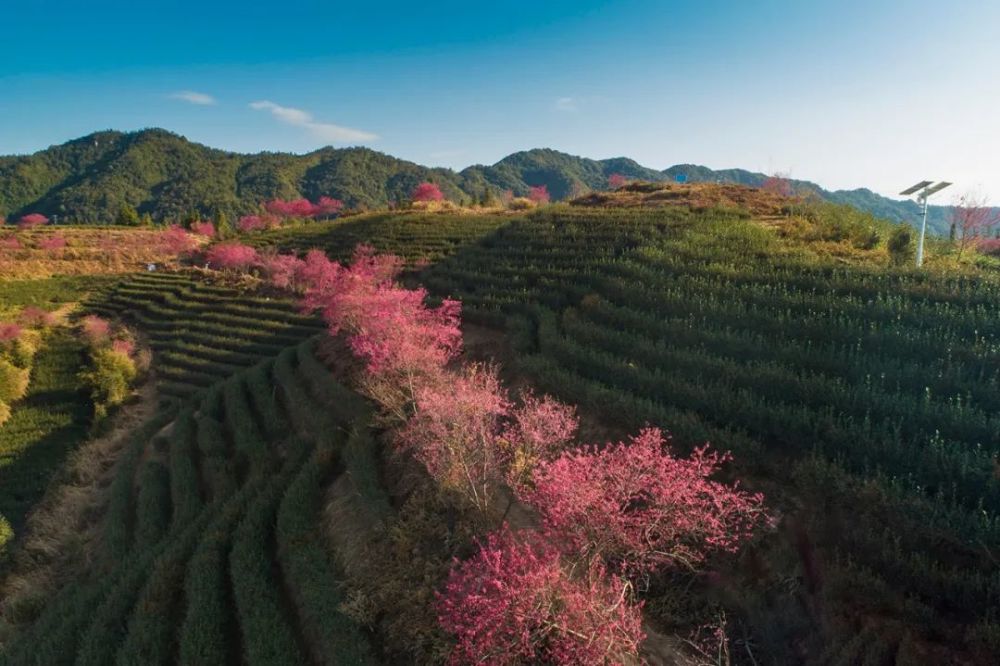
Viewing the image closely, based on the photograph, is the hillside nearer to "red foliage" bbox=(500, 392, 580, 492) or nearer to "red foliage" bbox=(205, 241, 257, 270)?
"red foliage" bbox=(500, 392, 580, 492)

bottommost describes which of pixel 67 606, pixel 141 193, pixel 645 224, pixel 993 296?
pixel 67 606

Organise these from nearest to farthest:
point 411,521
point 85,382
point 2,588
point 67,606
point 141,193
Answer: point 411,521, point 67,606, point 2,588, point 85,382, point 141,193

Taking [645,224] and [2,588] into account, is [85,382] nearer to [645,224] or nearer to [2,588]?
[2,588]

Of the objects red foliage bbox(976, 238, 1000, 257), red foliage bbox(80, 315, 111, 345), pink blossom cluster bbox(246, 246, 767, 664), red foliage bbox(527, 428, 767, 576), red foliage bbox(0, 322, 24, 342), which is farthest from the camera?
red foliage bbox(80, 315, 111, 345)

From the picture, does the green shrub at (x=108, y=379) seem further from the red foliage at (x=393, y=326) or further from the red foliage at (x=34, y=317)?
the red foliage at (x=393, y=326)

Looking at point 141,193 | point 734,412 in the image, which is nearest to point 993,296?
point 734,412

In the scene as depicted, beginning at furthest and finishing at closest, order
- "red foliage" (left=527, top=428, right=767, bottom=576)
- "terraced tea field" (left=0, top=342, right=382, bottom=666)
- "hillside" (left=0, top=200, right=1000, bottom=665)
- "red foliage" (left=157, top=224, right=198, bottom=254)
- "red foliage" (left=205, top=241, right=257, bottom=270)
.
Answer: "red foliage" (left=157, top=224, right=198, bottom=254) → "red foliage" (left=205, top=241, right=257, bottom=270) → "terraced tea field" (left=0, top=342, right=382, bottom=666) → "hillside" (left=0, top=200, right=1000, bottom=665) → "red foliage" (left=527, top=428, right=767, bottom=576)

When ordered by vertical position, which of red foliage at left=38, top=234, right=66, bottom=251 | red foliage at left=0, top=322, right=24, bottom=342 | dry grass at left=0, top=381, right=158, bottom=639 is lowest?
dry grass at left=0, top=381, right=158, bottom=639

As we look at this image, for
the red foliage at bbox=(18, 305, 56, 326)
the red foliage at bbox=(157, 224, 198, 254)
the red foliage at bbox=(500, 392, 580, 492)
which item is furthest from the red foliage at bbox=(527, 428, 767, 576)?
the red foliage at bbox=(157, 224, 198, 254)
